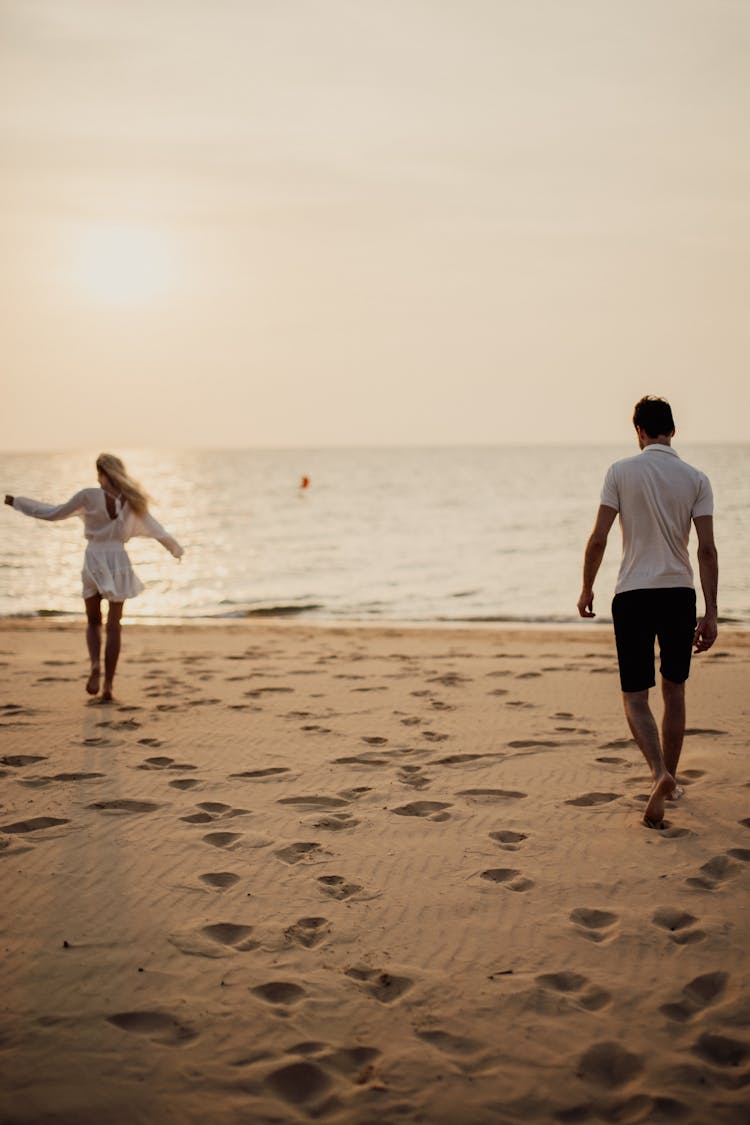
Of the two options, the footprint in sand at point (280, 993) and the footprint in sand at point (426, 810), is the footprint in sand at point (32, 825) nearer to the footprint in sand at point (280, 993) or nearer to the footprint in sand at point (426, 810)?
the footprint in sand at point (426, 810)

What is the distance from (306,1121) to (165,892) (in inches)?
58.3

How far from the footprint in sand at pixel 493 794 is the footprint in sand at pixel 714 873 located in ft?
3.74

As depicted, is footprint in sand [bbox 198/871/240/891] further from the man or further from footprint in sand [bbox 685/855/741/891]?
the man

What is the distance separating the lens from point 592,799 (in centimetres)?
486

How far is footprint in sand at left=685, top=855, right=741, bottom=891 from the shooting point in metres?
3.77

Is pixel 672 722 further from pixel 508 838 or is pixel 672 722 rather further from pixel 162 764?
pixel 162 764

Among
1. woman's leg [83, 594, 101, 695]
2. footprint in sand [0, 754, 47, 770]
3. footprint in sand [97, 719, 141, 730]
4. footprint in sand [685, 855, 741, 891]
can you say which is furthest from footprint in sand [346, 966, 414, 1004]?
woman's leg [83, 594, 101, 695]

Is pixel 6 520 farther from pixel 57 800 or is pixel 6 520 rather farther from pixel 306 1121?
pixel 306 1121

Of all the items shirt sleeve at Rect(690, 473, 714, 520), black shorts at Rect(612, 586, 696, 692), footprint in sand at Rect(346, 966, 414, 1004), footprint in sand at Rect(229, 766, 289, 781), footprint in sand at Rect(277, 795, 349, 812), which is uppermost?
shirt sleeve at Rect(690, 473, 714, 520)

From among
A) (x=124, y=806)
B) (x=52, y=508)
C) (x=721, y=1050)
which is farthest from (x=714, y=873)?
(x=52, y=508)

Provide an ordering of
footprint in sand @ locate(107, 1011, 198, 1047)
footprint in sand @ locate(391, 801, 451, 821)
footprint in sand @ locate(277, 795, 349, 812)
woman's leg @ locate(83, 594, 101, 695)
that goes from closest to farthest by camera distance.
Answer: footprint in sand @ locate(107, 1011, 198, 1047)
footprint in sand @ locate(391, 801, 451, 821)
footprint in sand @ locate(277, 795, 349, 812)
woman's leg @ locate(83, 594, 101, 695)

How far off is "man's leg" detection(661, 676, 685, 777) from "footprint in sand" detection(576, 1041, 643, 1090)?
6.68ft

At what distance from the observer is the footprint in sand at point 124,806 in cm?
469

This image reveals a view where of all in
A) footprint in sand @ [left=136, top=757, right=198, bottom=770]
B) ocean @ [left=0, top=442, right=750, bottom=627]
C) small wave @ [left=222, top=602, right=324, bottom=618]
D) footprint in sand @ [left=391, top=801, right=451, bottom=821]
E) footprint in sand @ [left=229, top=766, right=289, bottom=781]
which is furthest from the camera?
ocean @ [left=0, top=442, right=750, bottom=627]
